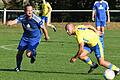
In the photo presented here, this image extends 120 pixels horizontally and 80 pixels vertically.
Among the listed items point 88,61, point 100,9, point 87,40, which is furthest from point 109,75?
point 100,9

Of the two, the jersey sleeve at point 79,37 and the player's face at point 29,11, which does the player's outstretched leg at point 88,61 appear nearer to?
the jersey sleeve at point 79,37

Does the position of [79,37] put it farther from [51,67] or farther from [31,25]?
[51,67]

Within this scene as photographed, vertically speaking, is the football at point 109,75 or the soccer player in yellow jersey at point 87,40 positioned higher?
the soccer player in yellow jersey at point 87,40

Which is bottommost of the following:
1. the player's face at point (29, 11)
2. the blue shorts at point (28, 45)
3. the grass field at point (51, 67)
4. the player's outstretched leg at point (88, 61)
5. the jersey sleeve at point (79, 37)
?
the grass field at point (51, 67)

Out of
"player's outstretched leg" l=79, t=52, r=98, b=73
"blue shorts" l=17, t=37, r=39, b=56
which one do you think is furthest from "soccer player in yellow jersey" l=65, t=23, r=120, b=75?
"blue shorts" l=17, t=37, r=39, b=56

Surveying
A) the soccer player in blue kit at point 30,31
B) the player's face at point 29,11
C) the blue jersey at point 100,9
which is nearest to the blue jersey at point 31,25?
the soccer player in blue kit at point 30,31

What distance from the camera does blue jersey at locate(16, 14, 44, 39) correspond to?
12078mm

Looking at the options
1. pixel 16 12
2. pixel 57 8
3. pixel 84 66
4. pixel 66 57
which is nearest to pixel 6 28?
pixel 16 12

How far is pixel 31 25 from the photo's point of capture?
1217 cm

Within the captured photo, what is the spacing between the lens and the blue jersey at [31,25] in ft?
39.6

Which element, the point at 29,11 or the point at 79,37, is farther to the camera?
the point at 29,11

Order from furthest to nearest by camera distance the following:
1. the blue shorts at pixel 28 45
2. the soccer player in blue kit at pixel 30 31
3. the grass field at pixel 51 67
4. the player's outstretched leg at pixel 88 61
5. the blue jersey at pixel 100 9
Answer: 1. the blue jersey at pixel 100 9
2. the blue shorts at pixel 28 45
3. the soccer player in blue kit at pixel 30 31
4. the player's outstretched leg at pixel 88 61
5. the grass field at pixel 51 67

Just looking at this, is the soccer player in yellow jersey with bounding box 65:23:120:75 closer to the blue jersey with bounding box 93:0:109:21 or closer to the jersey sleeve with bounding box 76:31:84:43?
the jersey sleeve with bounding box 76:31:84:43

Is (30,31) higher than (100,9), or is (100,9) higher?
(30,31)
